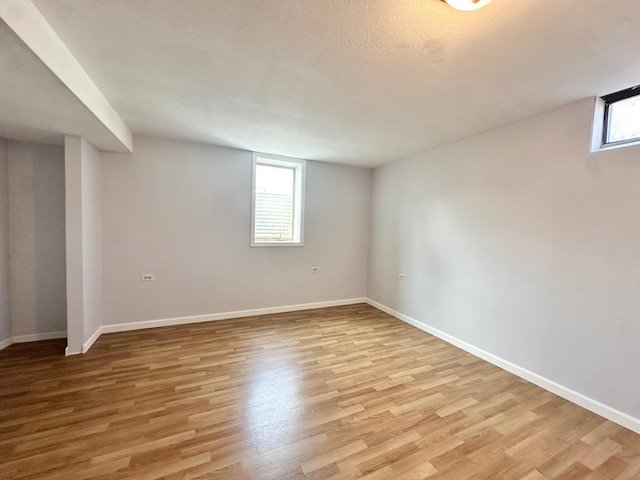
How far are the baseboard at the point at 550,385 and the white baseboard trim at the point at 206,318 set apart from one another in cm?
168

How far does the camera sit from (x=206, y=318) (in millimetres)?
3846

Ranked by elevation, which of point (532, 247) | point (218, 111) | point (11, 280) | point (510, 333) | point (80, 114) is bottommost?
point (510, 333)

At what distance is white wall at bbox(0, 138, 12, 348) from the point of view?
2850 mm

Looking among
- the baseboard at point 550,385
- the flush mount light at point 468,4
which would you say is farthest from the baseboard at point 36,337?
the flush mount light at point 468,4

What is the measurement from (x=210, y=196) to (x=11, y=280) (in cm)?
240

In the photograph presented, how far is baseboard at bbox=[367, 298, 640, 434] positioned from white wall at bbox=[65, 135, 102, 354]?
4.24m

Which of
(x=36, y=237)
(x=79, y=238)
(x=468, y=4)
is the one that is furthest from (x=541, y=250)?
(x=36, y=237)

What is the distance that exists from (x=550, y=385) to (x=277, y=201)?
402cm

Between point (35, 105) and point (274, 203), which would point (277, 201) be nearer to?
point (274, 203)

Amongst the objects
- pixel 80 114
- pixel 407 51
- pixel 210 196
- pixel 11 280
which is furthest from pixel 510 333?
pixel 11 280

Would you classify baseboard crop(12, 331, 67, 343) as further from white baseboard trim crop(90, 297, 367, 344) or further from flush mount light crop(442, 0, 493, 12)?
flush mount light crop(442, 0, 493, 12)

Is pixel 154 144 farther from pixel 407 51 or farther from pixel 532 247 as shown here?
pixel 532 247

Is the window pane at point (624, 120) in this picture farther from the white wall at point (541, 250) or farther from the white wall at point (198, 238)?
the white wall at point (198, 238)

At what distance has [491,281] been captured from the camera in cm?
289
